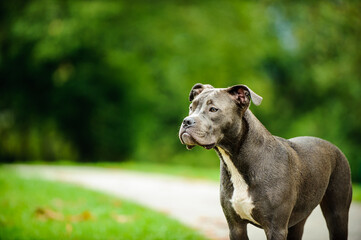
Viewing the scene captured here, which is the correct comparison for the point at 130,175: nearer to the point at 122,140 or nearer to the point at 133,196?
the point at 133,196

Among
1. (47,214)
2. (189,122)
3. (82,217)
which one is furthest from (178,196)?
(189,122)

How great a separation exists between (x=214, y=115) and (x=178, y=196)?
7.22 meters

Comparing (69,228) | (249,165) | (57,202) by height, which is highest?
(249,165)

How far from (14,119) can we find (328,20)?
49.4ft

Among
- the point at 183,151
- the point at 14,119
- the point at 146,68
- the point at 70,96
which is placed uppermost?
the point at 146,68

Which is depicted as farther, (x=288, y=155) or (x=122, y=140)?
(x=122, y=140)

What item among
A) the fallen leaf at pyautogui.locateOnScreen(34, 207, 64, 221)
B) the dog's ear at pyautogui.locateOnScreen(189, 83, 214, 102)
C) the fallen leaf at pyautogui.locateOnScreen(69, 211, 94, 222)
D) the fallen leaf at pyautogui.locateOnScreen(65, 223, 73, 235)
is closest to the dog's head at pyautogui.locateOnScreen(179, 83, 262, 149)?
the dog's ear at pyautogui.locateOnScreen(189, 83, 214, 102)

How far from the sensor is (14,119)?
21.5 m

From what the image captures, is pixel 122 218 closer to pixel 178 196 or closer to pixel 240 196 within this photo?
pixel 178 196

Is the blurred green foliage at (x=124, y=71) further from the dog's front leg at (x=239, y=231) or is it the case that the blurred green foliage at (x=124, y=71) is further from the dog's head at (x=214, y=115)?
the dog's front leg at (x=239, y=231)

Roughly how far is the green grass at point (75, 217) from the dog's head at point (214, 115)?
3.09 metres

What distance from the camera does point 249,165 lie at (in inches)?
148

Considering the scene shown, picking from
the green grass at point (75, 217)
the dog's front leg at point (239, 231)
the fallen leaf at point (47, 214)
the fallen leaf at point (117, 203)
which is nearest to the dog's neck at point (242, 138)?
the dog's front leg at point (239, 231)

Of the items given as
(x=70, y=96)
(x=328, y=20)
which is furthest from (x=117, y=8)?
(x=328, y=20)
